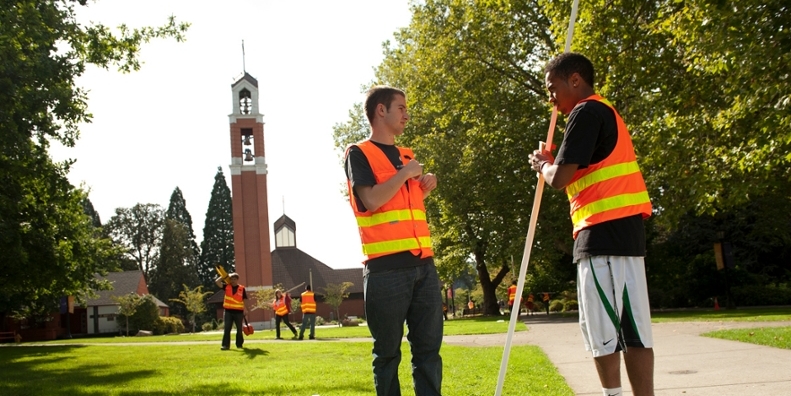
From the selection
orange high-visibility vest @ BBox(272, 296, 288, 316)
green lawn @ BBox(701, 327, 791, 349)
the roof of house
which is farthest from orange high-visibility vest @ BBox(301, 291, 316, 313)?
the roof of house

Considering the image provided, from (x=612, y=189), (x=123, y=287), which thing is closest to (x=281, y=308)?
(x=612, y=189)

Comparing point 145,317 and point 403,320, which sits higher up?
point 403,320

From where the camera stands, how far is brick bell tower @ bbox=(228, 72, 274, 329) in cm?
6291

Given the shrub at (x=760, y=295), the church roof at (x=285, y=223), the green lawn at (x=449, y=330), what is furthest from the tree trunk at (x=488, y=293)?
the church roof at (x=285, y=223)

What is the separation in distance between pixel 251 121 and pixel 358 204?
6142 centimetres

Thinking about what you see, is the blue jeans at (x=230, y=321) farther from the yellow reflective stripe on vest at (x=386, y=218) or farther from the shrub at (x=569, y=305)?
the shrub at (x=569, y=305)

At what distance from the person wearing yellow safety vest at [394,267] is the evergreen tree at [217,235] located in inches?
3622

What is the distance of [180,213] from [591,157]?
101497 mm

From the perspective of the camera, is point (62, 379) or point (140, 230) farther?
point (140, 230)

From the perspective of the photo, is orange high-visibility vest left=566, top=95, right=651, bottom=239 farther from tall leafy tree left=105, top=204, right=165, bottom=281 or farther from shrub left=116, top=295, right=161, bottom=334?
tall leafy tree left=105, top=204, right=165, bottom=281

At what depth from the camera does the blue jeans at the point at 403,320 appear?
414 cm

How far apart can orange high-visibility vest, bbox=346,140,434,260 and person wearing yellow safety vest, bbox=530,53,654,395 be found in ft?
2.64

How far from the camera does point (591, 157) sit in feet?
13.0

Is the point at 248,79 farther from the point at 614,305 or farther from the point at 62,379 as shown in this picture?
the point at 614,305
